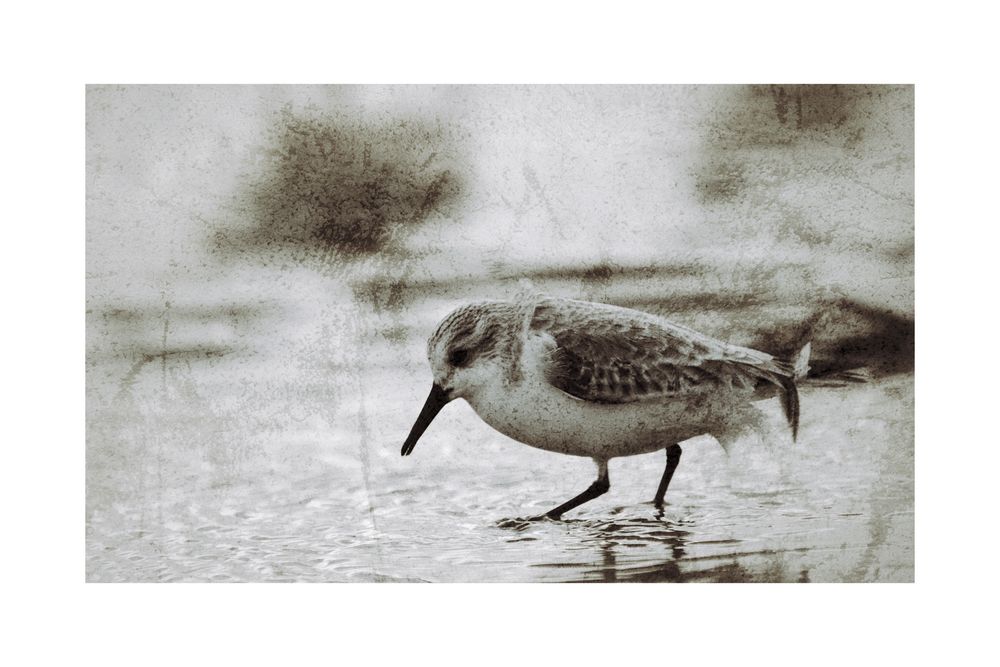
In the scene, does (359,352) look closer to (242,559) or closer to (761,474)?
(242,559)

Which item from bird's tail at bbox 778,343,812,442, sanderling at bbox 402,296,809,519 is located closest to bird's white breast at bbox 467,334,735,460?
sanderling at bbox 402,296,809,519

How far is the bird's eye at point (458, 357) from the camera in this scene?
367cm

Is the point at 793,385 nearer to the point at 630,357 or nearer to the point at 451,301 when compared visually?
the point at 630,357

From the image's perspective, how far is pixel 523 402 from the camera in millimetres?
3631

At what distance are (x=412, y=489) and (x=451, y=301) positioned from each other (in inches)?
23.7

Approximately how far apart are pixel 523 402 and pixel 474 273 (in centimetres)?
43

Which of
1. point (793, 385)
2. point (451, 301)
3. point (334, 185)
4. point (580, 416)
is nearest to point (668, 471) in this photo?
point (580, 416)

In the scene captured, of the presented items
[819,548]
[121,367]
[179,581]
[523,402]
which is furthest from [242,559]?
[819,548]

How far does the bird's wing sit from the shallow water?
206 mm

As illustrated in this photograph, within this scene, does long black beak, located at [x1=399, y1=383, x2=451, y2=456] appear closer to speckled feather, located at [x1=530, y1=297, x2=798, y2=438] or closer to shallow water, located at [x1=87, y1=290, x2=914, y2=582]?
shallow water, located at [x1=87, y1=290, x2=914, y2=582]

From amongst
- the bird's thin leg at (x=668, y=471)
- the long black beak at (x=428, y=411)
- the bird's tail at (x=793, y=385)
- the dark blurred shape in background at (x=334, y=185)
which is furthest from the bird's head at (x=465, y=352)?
the bird's tail at (x=793, y=385)

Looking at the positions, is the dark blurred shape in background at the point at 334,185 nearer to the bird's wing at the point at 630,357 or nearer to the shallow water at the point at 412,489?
the shallow water at the point at 412,489

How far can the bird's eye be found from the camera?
3.67m

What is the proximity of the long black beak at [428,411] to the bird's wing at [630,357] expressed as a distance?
34cm
